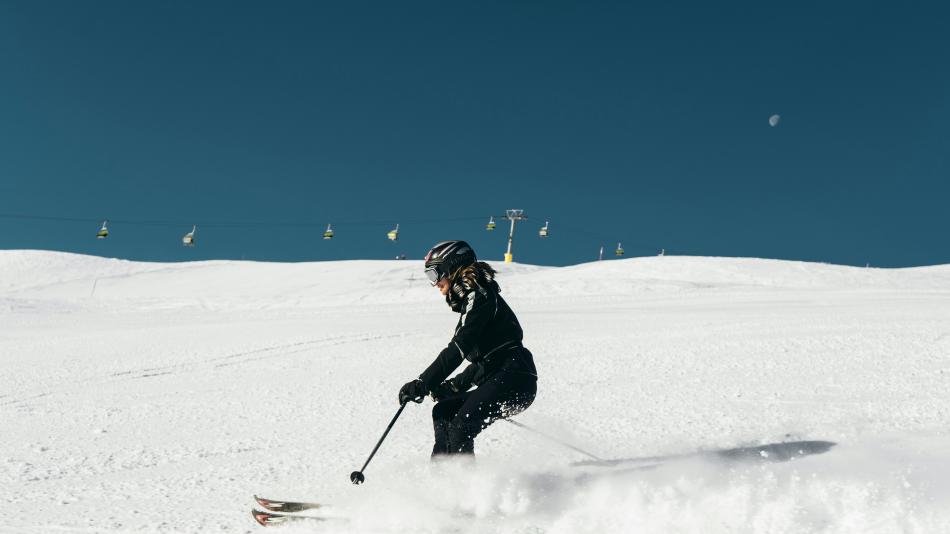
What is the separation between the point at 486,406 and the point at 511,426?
2.51 meters

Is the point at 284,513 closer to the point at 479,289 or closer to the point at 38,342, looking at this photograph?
the point at 479,289

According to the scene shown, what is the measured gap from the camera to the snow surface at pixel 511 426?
432 cm

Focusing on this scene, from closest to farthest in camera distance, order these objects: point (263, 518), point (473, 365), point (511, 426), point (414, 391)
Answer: point (263, 518) < point (414, 391) < point (473, 365) < point (511, 426)

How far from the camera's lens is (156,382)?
9.56 metres


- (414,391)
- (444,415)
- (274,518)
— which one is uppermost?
(414,391)

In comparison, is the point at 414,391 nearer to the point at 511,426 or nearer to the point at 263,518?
the point at 263,518

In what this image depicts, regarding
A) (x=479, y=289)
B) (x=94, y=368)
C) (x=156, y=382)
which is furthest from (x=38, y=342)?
(x=479, y=289)

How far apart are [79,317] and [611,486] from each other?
20796 mm

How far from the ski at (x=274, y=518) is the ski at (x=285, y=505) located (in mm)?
90

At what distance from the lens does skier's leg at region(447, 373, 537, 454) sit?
4258mm

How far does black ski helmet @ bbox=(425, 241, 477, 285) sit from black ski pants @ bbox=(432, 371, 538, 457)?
71 cm

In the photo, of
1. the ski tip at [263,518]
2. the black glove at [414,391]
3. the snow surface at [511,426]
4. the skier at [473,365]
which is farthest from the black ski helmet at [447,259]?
the ski tip at [263,518]

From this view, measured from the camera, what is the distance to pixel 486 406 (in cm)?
425

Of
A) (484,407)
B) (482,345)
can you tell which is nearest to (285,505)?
(484,407)
